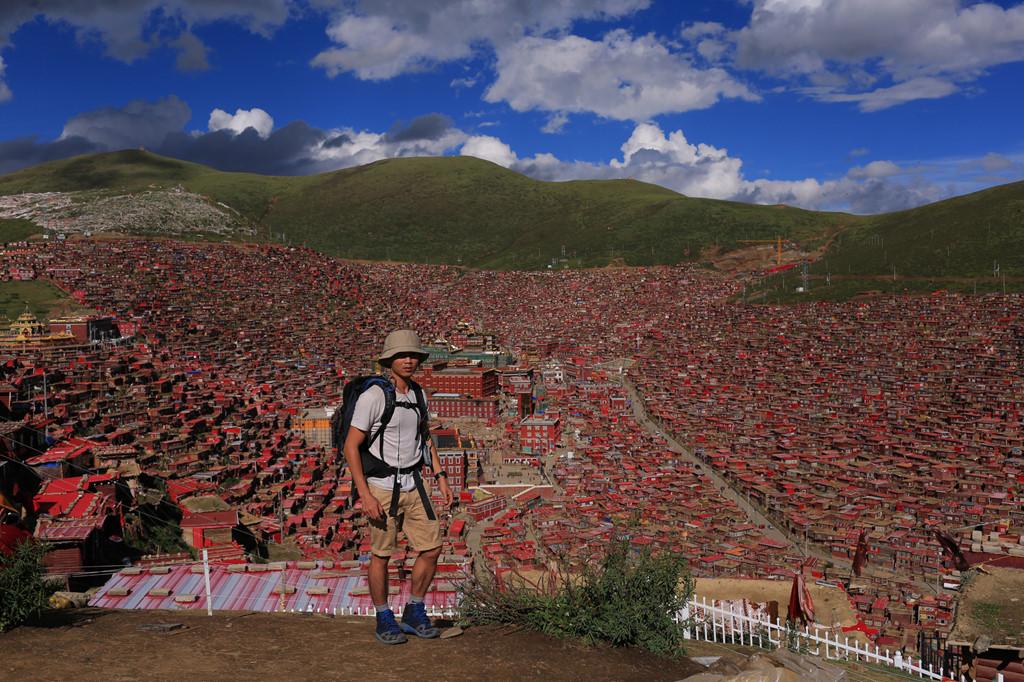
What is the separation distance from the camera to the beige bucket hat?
5754 mm

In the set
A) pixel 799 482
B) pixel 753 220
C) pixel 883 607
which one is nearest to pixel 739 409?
pixel 799 482

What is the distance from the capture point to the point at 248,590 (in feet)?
36.4

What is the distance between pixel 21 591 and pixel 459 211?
158m

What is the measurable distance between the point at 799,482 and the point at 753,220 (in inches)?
4400

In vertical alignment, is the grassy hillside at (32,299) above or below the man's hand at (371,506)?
above

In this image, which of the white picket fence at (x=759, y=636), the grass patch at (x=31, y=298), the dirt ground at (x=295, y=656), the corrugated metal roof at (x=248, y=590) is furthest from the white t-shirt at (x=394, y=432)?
the grass patch at (x=31, y=298)

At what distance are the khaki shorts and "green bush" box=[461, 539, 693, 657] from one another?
80 cm

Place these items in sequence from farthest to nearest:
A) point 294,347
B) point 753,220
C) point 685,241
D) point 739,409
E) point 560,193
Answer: point 560,193, point 753,220, point 685,241, point 294,347, point 739,409

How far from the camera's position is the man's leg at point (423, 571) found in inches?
231

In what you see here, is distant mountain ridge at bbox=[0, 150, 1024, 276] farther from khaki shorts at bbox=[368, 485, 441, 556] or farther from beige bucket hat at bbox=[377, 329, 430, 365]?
khaki shorts at bbox=[368, 485, 441, 556]

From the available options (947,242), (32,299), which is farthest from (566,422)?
(947,242)

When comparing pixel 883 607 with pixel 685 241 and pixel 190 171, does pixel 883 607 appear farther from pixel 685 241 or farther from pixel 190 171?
pixel 190 171

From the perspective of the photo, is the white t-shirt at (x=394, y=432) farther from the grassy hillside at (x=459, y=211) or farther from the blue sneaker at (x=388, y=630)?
the grassy hillside at (x=459, y=211)

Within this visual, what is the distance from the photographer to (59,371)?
44625 millimetres
